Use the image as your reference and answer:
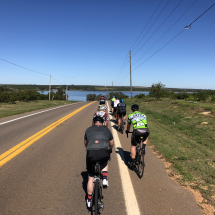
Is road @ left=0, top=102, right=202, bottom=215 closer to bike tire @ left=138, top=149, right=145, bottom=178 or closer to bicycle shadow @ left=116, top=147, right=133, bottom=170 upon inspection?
bicycle shadow @ left=116, top=147, right=133, bottom=170

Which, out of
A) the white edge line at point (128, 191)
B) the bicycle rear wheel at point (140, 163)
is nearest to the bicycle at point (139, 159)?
the bicycle rear wheel at point (140, 163)

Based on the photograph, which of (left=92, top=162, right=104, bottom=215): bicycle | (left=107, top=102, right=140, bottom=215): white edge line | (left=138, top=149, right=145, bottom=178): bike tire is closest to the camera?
(left=92, top=162, right=104, bottom=215): bicycle

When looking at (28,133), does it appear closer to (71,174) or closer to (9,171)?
(9,171)

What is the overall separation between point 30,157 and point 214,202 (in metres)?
5.00

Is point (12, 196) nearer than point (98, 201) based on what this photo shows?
No

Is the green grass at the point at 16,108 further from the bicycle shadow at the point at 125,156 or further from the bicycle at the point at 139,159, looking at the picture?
the bicycle at the point at 139,159

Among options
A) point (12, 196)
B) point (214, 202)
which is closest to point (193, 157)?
point (214, 202)

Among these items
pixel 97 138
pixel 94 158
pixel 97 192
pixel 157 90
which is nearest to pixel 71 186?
pixel 97 192

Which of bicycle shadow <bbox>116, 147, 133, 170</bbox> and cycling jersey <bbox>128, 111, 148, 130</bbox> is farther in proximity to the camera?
bicycle shadow <bbox>116, 147, 133, 170</bbox>

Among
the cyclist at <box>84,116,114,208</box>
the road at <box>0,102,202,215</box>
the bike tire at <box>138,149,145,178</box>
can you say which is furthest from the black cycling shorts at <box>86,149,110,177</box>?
the bike tire at <box>138,149,145,178</box>

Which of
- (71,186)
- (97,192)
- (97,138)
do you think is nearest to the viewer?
(97,192)

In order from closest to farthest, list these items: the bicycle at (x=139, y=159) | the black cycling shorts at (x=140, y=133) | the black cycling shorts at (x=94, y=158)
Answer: the black cycling shorts at (x=94, y=158)
the bicycle at (x=139, y=159)
the black cycling shorts at (x=140, y=133)

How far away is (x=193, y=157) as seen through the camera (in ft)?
19.1

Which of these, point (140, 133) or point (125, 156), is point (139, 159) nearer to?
point (140, 133)
